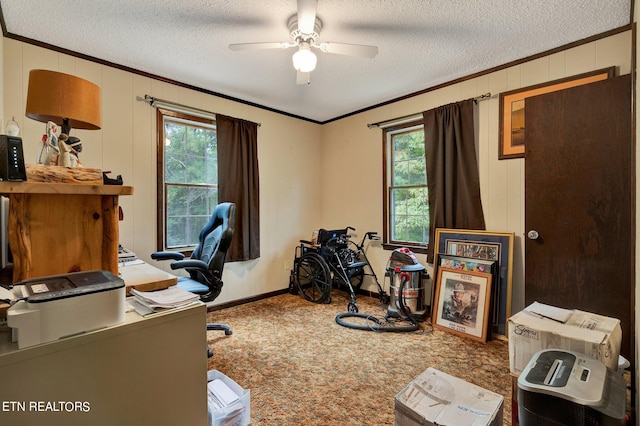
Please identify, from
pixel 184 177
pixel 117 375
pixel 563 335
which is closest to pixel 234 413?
pixel 117 375

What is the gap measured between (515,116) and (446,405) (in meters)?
2.50

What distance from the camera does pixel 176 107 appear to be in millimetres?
2988

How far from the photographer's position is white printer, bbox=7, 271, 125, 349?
28.9 inches

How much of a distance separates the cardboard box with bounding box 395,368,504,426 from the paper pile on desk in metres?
1.00

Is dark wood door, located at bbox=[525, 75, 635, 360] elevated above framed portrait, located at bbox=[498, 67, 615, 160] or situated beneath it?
situated beneath

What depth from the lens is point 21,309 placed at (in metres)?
0.74

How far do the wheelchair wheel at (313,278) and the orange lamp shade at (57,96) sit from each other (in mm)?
2657

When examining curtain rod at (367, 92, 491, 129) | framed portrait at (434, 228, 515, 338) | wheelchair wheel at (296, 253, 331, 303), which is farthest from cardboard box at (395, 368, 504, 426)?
curtain rod at (367, 92, 491, 129)

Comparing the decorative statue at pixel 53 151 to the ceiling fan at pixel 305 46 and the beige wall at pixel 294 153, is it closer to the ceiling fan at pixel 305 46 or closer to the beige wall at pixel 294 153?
the ceiling fan at pixel 305 46

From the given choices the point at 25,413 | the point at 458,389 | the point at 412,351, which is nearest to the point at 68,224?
the point at 25,413

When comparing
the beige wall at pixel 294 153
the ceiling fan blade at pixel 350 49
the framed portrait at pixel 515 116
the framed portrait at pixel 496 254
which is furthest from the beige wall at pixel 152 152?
the framed portrait at pixel 515 116

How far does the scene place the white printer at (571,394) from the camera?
0.96m

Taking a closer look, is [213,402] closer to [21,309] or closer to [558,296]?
[21,309]

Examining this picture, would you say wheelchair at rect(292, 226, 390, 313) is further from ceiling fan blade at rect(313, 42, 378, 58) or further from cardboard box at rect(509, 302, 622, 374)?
ceiling fan blade at rect(313, 42, 378, 58)
